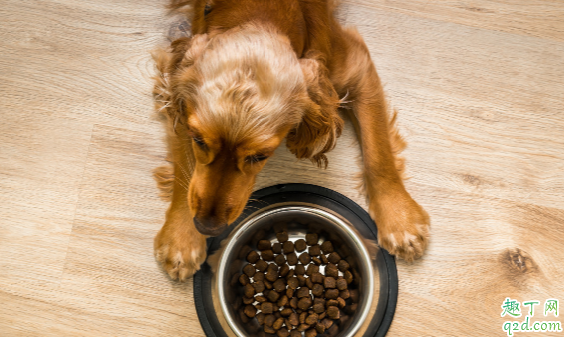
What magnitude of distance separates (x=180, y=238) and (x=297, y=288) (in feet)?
1.73

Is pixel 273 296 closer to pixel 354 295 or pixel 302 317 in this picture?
pixel 302 317

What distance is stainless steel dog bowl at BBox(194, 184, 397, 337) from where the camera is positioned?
158 cm

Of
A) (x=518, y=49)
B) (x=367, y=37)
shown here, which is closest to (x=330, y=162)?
(x=367, y=37)

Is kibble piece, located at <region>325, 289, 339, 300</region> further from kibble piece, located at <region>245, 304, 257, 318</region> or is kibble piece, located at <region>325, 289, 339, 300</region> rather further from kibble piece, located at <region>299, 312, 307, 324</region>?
kibble piece, located at <region>245, 304, 257, 318</region>

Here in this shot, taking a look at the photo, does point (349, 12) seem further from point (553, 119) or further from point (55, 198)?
point (55, 198)

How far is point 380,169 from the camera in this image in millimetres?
1668

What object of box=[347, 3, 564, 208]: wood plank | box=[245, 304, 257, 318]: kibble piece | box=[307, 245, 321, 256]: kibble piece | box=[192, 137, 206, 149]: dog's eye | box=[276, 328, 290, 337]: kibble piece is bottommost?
box=[276, 328, 290, 337]: kibble piece

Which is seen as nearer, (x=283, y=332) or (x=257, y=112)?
(x=257, y=112)

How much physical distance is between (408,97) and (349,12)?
48 centimetres

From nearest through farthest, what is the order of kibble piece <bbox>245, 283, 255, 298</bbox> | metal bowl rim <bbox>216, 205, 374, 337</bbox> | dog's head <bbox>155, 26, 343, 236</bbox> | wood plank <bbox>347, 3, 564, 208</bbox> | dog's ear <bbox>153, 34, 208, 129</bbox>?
dog's head <bbox>155, 26, 343, 236</bbox>
dog's ear <bbox>153, 34, 208, 129</bbox>
metal bowl rim <bbox>216, 205, 374, 337</bbox>
kibble piece <bbox>245, 283, 255, 298</bbox>
wood plank <bbox>347, 3, 564, 208</bbox>

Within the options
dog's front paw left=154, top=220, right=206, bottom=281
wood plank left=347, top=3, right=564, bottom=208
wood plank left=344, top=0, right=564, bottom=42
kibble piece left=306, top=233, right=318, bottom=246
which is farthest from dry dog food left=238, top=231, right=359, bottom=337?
wood plank left=344, top=0, right=564, bottom=42

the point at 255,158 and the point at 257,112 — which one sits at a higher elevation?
the point at 257,112

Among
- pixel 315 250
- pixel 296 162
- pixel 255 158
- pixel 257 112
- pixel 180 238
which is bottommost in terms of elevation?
pixel 315 250

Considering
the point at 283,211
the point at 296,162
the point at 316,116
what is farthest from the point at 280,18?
the point at 283,211
